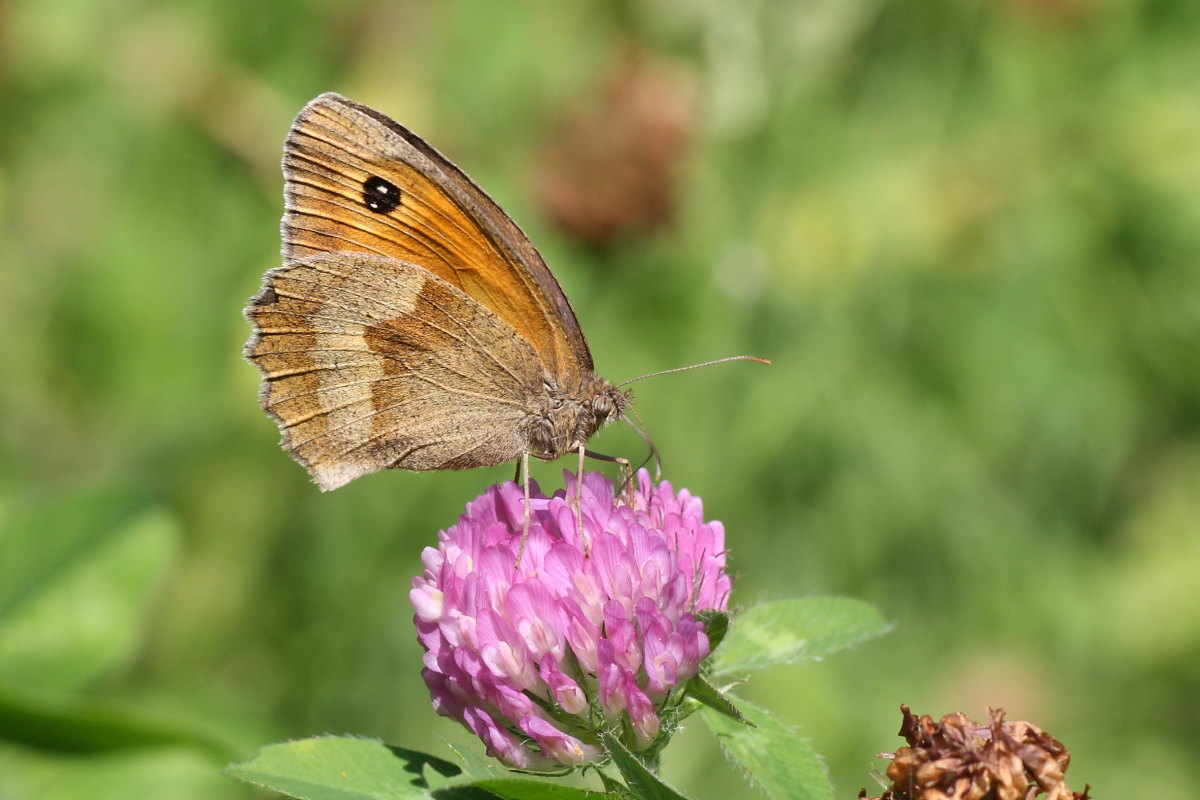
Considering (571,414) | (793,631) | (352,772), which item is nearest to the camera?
(352,772)

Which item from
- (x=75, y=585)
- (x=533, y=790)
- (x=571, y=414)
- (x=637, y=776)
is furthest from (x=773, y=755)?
(x=75, y=585)

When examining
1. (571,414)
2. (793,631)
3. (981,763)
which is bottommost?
(981,763)

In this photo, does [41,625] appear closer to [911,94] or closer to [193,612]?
[193,612]

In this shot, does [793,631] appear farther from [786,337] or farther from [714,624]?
[786,337]

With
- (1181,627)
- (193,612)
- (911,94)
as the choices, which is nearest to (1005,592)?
(1181,627)

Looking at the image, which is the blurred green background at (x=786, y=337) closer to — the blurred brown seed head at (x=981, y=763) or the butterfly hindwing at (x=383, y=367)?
the butterfly hindwing at (x=383, y=367)

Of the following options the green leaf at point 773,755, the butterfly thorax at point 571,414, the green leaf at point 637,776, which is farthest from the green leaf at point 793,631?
the butterfly thorax at point 571,414
